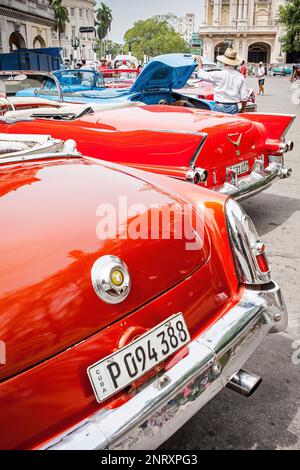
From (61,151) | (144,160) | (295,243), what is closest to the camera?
(61,151)

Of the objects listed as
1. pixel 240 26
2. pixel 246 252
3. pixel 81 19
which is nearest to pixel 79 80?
pixel 246 252

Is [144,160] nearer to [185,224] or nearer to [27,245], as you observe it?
[185,224]

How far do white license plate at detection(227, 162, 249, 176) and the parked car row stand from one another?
72.5 inches

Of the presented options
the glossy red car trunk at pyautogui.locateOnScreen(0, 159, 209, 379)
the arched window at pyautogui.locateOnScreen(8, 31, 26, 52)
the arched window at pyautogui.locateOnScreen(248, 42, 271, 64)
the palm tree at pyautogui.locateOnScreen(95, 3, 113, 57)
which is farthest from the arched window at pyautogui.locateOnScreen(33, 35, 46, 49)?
the palm tree at pyautogui.locateOnScreen(95, 3, 113, 57)

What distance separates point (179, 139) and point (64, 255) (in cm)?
241

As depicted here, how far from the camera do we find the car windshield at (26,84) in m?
5.60

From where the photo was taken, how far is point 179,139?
3648mm

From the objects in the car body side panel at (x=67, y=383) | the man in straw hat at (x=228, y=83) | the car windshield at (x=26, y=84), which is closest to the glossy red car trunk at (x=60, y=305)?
the car body side panel at (x=67, y=383)

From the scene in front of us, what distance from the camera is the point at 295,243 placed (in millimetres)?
4148

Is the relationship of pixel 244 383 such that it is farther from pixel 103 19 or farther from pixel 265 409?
pixel 103 19

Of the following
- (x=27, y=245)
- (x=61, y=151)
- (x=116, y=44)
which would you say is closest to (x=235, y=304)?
(x=27, y=245)

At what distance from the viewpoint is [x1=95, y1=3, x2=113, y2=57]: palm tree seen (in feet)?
353
